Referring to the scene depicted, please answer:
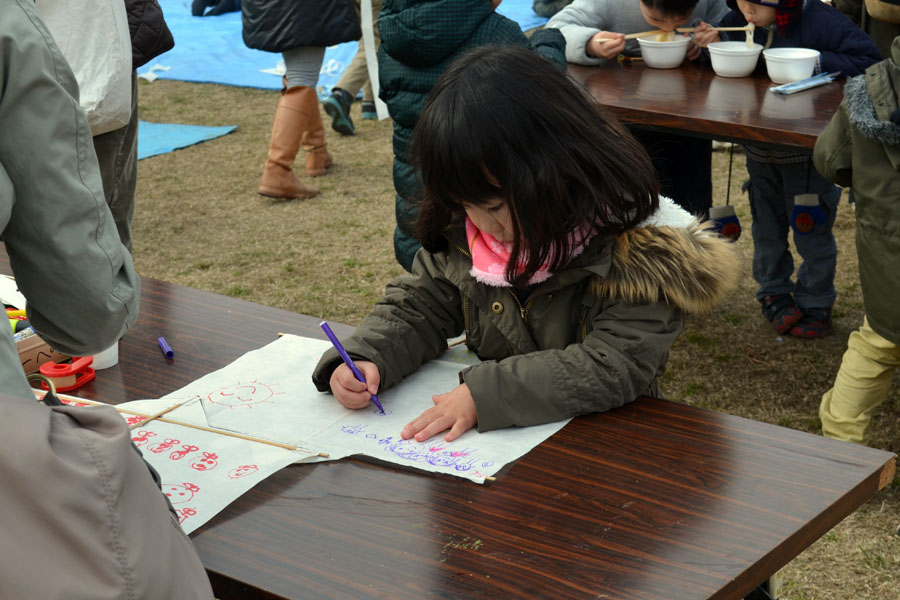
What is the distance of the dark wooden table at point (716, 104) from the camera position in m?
2.50

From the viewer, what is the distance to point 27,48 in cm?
86

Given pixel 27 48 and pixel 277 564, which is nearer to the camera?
pixel 27 48

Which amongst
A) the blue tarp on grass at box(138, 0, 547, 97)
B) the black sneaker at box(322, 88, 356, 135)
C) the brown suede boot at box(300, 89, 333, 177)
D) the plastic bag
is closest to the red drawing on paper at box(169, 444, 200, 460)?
the plastic bag

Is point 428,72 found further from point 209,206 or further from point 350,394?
point 209,206

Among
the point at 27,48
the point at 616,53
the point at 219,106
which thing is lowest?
the point at 219,106

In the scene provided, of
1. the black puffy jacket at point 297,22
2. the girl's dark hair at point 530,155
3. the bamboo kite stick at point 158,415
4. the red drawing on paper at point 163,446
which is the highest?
the girl's dark hair at point 530,155

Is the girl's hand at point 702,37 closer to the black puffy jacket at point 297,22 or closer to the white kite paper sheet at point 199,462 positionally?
the black puffy jacket at point 297,22

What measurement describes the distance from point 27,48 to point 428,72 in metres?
1.91

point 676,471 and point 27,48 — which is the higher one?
point 27,48

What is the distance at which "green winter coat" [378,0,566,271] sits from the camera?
256 centimetres

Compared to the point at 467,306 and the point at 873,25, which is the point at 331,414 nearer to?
the point at 467,306

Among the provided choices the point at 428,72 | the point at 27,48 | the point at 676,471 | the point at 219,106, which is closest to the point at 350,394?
the point at 676,471

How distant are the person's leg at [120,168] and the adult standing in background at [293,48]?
2046 mm

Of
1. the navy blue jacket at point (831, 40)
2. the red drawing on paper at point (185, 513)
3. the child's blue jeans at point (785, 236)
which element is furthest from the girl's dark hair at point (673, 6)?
the red drawing on paper at point (185, 513)
